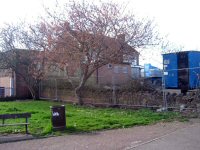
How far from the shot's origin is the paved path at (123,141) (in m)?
10.2

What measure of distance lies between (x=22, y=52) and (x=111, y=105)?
41.7 ft

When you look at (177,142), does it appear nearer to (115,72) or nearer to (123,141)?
(123,141)

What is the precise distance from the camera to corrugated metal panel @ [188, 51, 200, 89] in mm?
21594

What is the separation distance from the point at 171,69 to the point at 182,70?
122 cm

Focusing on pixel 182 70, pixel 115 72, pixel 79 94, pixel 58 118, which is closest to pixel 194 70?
pixel 182 70

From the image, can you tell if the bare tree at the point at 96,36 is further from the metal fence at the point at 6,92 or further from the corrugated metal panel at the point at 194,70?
the metal fence at the point at 6,92

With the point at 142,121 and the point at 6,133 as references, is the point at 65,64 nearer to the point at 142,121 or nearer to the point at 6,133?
the point at 142,121

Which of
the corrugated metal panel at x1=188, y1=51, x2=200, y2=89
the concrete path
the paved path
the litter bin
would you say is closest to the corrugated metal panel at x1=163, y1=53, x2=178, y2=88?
the corrugated metal panel at x1=188, y1=51, x2=200, y2=89

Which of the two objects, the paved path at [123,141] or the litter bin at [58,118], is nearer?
Answer: the paved path at [123,141]

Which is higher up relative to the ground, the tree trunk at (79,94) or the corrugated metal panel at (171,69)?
the corrugated metal panel at (171,69)

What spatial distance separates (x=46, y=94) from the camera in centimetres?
3278

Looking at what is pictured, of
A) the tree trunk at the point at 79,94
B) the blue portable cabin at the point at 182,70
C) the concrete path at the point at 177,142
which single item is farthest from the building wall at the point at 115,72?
the concrete path at the point at 177,142

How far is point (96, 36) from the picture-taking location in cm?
2258

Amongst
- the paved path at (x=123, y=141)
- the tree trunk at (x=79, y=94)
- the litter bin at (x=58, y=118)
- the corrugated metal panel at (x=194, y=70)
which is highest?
the corrugated metal panel at (x=194, y=70)
